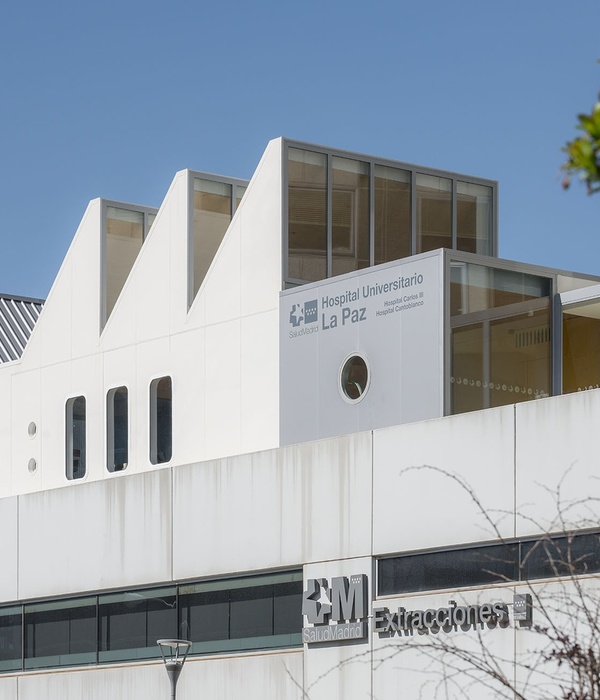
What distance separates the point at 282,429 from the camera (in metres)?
26.8

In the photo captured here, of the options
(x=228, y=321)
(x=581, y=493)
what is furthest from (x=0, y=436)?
(x=581, y=493)

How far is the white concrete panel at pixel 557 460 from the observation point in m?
20.8

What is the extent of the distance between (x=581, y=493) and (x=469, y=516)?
1958 millimetres

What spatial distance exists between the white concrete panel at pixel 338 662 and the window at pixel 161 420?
20.1 ft

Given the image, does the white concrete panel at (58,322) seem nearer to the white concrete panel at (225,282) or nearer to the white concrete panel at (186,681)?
the white concrete panel at (225,282)

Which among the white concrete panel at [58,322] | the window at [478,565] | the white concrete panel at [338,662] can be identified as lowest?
the white concrete panel at [338,662]

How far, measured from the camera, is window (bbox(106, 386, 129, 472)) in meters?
31.0

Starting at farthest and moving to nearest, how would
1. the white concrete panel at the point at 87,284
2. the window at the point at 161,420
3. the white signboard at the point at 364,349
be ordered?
1. the white concrete panel at the point at 87,284
2. the window at the point at 161,420
3. the white signboard at the point at 364,349

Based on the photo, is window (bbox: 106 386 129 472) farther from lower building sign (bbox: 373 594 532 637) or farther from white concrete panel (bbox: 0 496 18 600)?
lower building sign (bbox: 373 594 532 637)

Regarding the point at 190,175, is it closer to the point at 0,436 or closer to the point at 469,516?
the point at 0,436

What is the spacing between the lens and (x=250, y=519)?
85.8 feet

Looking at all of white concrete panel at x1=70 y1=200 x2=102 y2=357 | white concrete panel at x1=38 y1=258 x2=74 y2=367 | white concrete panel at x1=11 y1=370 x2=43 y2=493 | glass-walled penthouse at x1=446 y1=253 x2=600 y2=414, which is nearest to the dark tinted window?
glass-walled penthouse at x1=446 y1=253 x2=600 y2=414

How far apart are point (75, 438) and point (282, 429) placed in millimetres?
7312

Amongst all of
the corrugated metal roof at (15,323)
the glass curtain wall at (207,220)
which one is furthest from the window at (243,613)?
the corrugated metal roof at (15,323)
